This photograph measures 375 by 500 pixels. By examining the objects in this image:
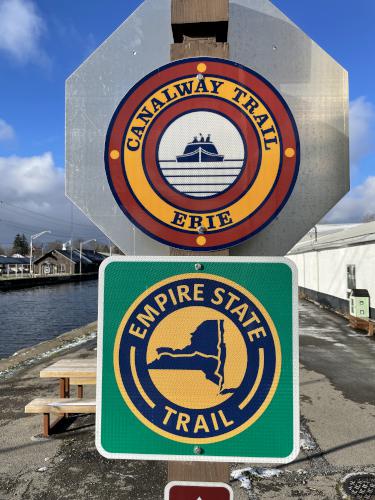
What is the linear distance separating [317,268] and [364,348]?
478 inches

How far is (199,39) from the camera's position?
143 centimetres

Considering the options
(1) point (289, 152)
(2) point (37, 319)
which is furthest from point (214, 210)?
(2) point (37, 319)

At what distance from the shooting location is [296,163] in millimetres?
1272

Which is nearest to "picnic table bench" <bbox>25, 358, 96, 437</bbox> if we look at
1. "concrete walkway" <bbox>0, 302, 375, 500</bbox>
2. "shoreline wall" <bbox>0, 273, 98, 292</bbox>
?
"concrete walkway" <bbox>0, 302, 375, 500</bbox>

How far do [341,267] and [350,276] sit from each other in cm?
122

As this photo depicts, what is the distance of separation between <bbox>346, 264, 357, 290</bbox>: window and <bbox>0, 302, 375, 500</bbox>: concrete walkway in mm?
9506

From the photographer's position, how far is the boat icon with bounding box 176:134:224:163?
1311 millimetres

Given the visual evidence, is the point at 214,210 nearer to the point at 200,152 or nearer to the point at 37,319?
the point at 200,152

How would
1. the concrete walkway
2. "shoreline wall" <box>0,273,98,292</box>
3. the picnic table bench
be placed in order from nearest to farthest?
the concrete walkway
the picnic table bench
"shoreline wall" <box>0,273,98,292</box>

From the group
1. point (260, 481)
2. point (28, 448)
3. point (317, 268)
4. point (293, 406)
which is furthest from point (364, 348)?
point (317, 268)

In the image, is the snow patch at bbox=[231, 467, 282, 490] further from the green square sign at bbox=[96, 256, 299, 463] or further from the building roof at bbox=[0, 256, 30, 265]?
the building roof at bbox=[0, 256, 30, 265]

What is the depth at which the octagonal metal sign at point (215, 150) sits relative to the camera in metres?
1.29

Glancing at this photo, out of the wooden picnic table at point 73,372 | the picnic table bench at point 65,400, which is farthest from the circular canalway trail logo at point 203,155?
the wooden picnic table at point 73,372

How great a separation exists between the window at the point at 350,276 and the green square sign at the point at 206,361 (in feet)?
52.7
